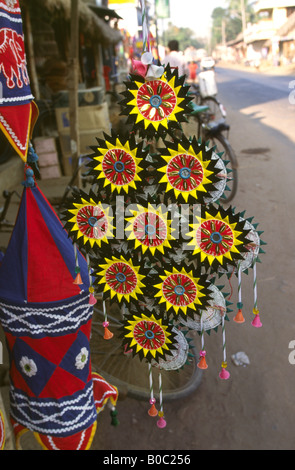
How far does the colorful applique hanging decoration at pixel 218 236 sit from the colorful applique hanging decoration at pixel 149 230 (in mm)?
95

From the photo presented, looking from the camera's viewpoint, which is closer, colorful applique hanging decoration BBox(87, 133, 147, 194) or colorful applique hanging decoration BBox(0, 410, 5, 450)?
colorful applique hanging decoration BBox(87, 133, 147, 194)

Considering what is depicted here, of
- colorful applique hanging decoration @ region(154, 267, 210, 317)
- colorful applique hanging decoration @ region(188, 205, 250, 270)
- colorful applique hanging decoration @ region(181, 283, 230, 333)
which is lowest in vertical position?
colorful applique hanging decoration @ region(181, 283, 230, 333)

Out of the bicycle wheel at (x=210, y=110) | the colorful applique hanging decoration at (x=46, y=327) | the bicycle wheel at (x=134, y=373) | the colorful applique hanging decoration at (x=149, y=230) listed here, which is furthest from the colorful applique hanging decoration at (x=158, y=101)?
the bicycle wheel at (x=210, y=110)

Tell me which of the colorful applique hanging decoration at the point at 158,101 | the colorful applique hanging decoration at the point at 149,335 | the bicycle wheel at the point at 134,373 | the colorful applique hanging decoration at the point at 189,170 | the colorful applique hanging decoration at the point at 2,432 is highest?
the colorful applique hanging decoration at the point at 158,101

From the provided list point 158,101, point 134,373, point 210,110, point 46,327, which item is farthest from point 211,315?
point 210,110

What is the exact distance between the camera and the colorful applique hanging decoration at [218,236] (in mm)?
1342

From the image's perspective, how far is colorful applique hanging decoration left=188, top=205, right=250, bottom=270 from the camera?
1.34m

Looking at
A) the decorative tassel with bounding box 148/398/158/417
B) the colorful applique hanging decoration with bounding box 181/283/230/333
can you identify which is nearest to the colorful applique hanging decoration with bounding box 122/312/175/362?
the colorful applique hanging decoration with bounding box 181/283/230/333

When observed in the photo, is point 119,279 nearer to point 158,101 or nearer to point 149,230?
point 149,230

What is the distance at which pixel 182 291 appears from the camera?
148 cm

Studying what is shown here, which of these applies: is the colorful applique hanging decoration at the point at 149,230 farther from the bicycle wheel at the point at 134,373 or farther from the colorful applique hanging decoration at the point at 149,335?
the bicycle wheel at the point at 134,373

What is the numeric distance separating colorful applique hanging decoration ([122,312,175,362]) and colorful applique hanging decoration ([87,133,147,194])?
1.83 ft

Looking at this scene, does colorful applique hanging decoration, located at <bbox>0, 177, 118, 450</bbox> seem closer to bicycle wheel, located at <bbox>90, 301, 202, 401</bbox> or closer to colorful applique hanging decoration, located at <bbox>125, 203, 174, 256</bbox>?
colorful applique hanging decoration, located at <bbox>125, 203, 174, 256</bbox>

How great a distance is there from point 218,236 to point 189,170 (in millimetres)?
254
